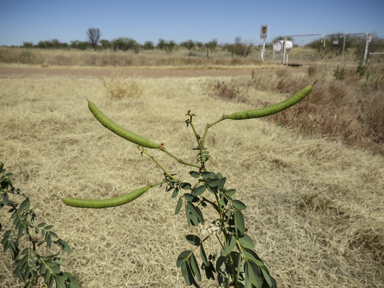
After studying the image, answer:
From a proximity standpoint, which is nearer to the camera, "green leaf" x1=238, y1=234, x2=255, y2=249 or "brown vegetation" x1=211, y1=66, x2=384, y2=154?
"green leaf" x1=238, y1=234, x2=255, y2=249

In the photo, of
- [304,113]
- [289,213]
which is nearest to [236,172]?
[289,213]

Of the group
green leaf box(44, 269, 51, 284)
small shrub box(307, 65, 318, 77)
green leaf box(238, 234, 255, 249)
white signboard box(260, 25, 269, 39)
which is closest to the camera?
green leaf box(238, 234, 255, 249)

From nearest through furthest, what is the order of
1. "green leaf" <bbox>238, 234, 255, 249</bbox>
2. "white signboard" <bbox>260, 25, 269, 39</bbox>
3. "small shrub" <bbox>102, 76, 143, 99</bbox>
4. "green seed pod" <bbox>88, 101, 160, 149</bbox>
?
"green seed pod" <bbox>88, 101, 160, 149</bbox>
"green leaf" <bbox>238, 234, 255, 249</bbox>
"small shrub" <bbox>102, 76, 143, 99</bbox>
"white signboard" <bbox>260, 25, 269, 39</bbox>

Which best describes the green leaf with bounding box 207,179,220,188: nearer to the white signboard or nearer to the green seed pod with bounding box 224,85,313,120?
the green seed pod with bounding box 224,85,313,120

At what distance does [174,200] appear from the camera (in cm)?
213

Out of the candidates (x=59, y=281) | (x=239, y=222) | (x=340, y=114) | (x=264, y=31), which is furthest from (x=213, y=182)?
(x=264, y=31)

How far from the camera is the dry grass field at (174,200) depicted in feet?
4.98

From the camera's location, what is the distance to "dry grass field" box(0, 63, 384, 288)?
1519 mm

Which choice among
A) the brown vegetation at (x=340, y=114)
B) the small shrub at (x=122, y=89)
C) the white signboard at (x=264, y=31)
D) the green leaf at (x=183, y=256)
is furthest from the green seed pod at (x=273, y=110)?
the white signboard at (x=264, y=31)

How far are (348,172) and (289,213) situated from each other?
1.08 metres

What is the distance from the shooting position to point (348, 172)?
254 cm

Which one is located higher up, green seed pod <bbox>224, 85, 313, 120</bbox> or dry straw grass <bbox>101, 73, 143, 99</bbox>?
green seed pod <bbox>224, 85, 313, 120</bbox>

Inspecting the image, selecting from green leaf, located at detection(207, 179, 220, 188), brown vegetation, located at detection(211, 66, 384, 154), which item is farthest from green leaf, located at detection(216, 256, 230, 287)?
brown vegetation, located at detection(211, 66, 384, 154)

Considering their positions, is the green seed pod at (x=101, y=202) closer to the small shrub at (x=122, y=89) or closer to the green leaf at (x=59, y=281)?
the green leaf at (x=59, y=281)
